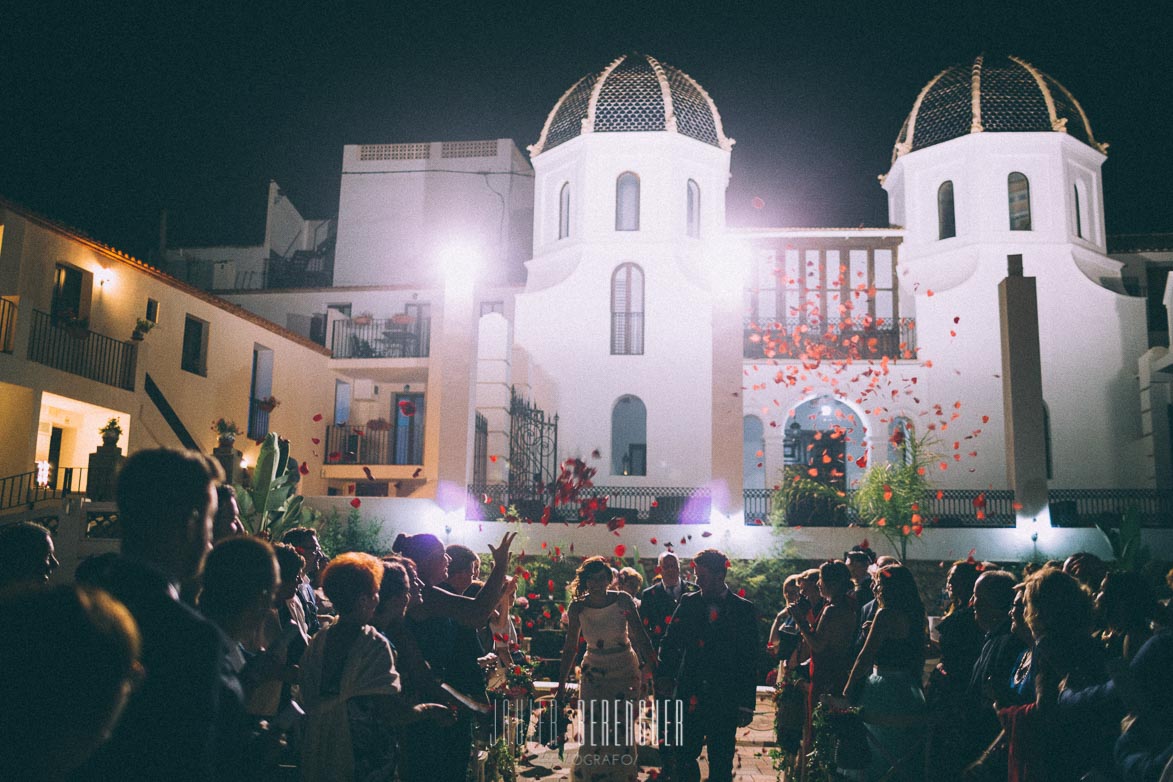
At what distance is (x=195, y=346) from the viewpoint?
22.7 meters

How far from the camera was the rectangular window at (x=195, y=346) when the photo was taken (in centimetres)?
2242

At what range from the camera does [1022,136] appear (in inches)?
1062

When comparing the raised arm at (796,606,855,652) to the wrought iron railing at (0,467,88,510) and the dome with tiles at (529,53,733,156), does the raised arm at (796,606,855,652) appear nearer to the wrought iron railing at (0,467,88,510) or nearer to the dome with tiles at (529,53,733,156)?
the wrought iron railing at (0,467,88,510)

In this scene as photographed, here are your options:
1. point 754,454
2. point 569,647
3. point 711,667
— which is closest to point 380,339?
point 754,454

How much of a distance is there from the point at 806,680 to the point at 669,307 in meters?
19.5

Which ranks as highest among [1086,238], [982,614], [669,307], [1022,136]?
[1022,136]

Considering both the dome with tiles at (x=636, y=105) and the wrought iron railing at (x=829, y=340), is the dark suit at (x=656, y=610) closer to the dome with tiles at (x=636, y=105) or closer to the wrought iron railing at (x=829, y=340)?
the wrought iron railing at (x=829, y=340)

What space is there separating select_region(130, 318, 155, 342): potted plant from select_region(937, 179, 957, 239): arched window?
20.6 m

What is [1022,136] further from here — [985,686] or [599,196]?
[985,686]

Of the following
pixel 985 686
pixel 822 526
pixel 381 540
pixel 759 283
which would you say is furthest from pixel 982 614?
pixel 759 283

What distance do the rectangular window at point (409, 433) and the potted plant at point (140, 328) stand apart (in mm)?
8339

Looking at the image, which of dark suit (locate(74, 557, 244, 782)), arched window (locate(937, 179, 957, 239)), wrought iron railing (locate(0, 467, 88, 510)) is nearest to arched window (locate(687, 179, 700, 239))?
arched window (locate(937, 179, 957, 239))

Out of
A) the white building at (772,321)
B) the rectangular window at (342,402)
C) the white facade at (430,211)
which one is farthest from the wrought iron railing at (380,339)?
the white facade at (430,211)

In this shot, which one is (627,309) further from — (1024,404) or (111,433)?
(111,433)
